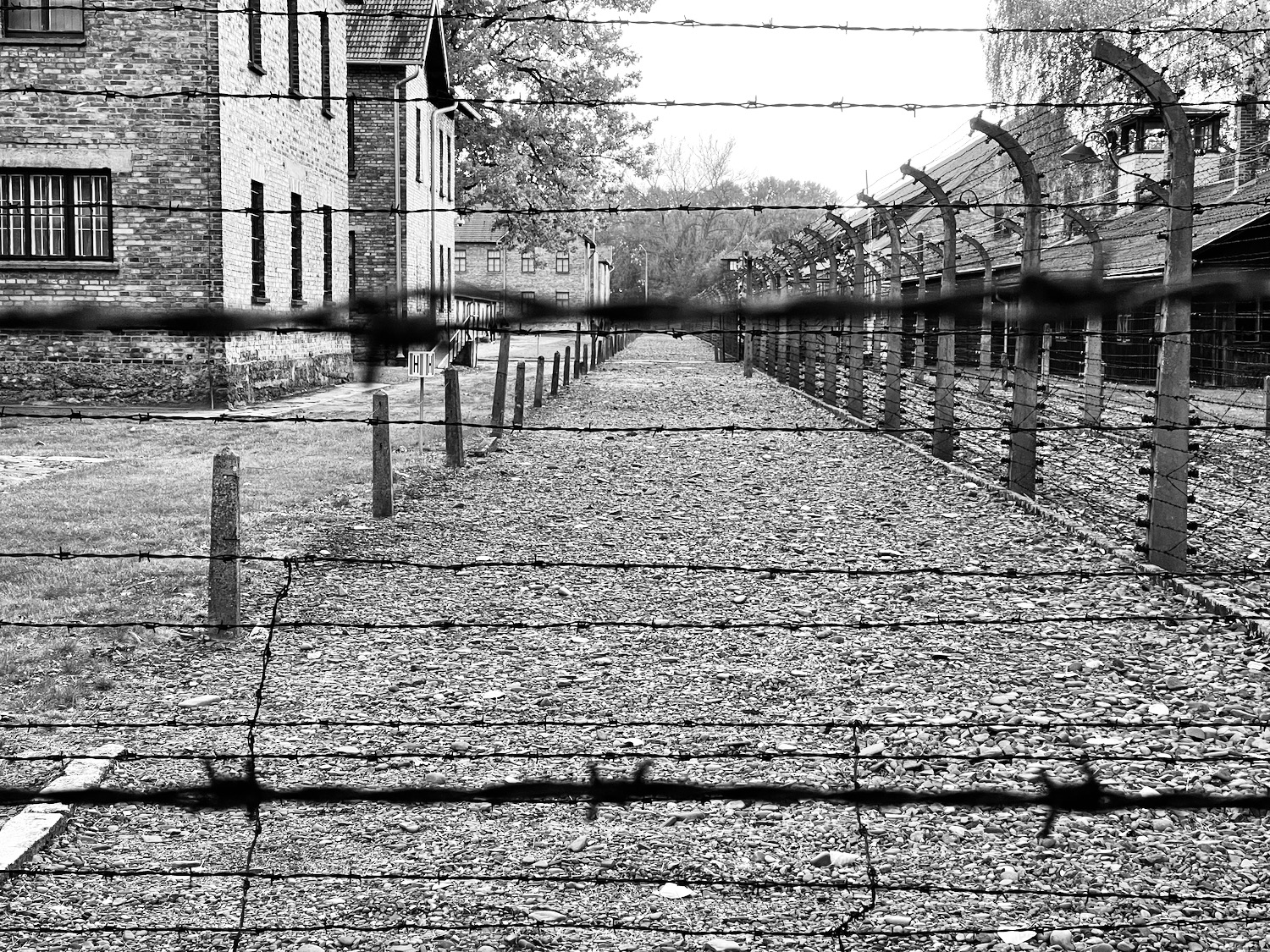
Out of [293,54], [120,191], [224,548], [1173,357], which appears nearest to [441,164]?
[293,54]

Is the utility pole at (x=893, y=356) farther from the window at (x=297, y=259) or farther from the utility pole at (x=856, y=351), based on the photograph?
the window at (x=297, y=259)

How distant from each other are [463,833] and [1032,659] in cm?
311

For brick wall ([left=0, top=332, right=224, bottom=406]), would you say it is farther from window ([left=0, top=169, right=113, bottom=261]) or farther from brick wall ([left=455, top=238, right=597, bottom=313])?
brick wall ([left=455, top=238, right=597, bottom=313])

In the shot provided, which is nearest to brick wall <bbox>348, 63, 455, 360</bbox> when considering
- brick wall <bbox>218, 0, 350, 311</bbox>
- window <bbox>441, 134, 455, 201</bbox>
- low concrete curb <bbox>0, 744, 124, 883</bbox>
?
brick wall <bbox>218, 0, 350, 311</bbox>

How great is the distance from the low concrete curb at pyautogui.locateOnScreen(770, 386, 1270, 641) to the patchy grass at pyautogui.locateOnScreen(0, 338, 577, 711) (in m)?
4.56

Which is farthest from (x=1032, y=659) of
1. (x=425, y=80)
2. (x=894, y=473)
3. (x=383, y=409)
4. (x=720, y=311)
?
(x=425, y=80)

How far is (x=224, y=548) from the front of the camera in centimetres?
630

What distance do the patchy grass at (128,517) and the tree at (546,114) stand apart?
78.6 ft

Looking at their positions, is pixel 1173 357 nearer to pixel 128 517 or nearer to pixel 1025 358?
pixel 1025 358

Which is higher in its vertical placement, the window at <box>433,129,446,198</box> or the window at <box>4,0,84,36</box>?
the window at <box>433,129,446,198</box>

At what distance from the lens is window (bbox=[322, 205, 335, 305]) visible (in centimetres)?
2558

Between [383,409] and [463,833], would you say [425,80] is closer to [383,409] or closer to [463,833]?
[383,409]

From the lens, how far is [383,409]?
9.75m

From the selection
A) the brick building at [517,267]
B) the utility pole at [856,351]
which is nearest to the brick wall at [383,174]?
the utility pole at [856,351]
